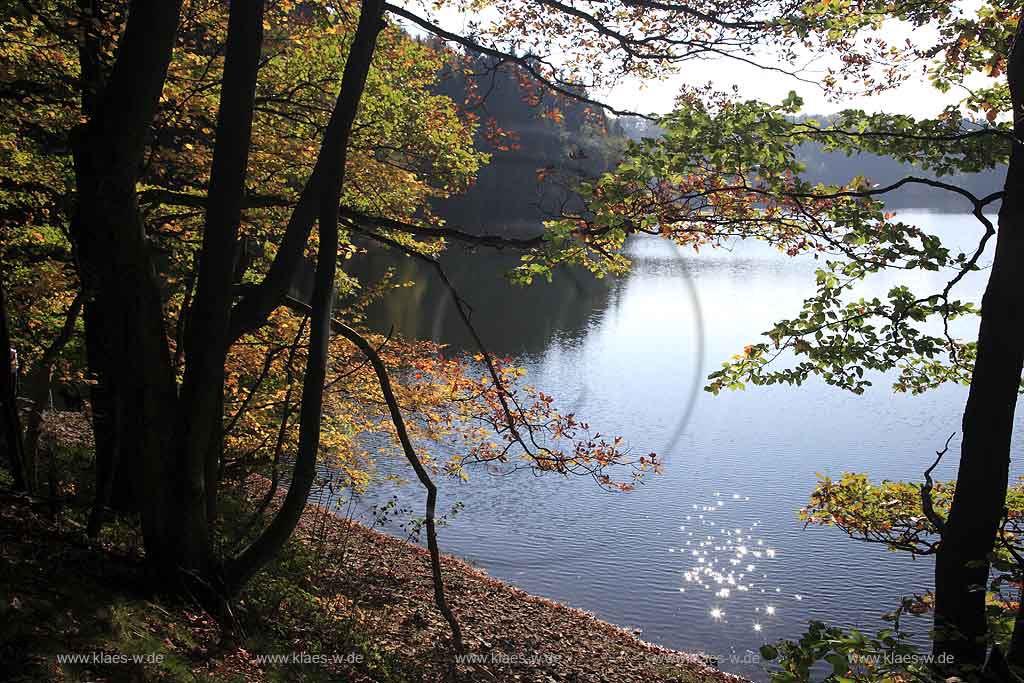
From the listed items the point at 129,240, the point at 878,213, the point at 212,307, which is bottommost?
the point at 212,307

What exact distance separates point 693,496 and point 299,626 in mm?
13208

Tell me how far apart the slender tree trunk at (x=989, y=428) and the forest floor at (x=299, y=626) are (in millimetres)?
4556

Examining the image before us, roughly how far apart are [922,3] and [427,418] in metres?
7.58

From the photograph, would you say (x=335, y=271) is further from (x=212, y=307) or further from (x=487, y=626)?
(x=487, y=626)

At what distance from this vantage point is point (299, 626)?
7.57 meters

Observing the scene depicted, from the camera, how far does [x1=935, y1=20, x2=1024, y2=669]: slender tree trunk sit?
19.0ft

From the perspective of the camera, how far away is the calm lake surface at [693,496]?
574 inches

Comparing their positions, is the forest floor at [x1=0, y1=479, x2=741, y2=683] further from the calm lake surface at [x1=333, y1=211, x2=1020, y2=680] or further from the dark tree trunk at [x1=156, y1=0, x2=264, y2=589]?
the calm lake surface at [x1=333, y1=211, x2=1020, y2=680]

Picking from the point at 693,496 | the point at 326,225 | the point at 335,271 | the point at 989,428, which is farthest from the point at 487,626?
the point at 693,496

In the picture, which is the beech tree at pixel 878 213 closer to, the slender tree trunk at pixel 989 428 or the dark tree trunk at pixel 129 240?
the slender tree trunk at pixel 989 428

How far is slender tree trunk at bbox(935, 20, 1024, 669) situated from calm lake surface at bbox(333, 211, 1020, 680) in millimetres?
2059

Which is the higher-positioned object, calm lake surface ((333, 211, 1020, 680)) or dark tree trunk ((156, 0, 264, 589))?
dark tree trunk ((156, 0, 264, 589))

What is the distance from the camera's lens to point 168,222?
904cm

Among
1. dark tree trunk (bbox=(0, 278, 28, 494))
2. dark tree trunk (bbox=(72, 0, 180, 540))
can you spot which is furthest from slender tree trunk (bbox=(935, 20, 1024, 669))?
dark tree trunk (bbox=(0, 278, 28, 494))
